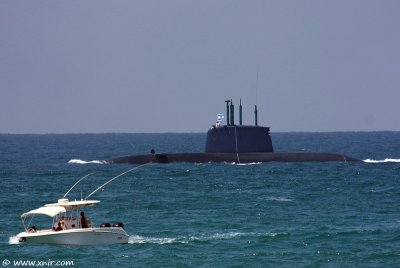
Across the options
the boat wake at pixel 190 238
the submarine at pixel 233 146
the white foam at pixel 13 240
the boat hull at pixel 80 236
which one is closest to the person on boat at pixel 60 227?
the boat hull at pixel 80 236

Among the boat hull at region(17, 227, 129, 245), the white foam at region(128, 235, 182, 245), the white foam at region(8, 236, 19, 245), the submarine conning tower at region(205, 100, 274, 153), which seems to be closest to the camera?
the boat hull at region(17, 227, 129, 245)

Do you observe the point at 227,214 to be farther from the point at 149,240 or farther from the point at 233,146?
the point at 233,146

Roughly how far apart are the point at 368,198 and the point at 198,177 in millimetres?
19636

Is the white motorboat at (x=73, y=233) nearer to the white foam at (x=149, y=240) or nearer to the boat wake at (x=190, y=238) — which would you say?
the white foam at (x=149, y=240)

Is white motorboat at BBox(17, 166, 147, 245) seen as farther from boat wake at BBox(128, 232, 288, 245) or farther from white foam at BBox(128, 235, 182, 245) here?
boat wake at BBox(128, 232, 288, 245)

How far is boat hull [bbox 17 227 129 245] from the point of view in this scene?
38.4m

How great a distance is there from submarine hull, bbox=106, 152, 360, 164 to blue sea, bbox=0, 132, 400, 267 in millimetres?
2043

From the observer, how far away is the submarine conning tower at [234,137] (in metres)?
90.2

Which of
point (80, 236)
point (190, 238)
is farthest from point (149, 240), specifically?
point (80, 236)

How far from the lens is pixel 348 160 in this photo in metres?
97.9

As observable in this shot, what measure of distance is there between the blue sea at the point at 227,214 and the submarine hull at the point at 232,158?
2.04 metres

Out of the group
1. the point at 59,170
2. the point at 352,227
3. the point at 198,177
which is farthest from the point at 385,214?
the point at 59,170

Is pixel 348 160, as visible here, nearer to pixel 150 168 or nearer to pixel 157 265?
pixel 150 168

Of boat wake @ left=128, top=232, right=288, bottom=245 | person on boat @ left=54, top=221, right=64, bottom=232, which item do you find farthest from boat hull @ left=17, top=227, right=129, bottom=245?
boat wake @ left=128, top=232, right=288, bottom=245
